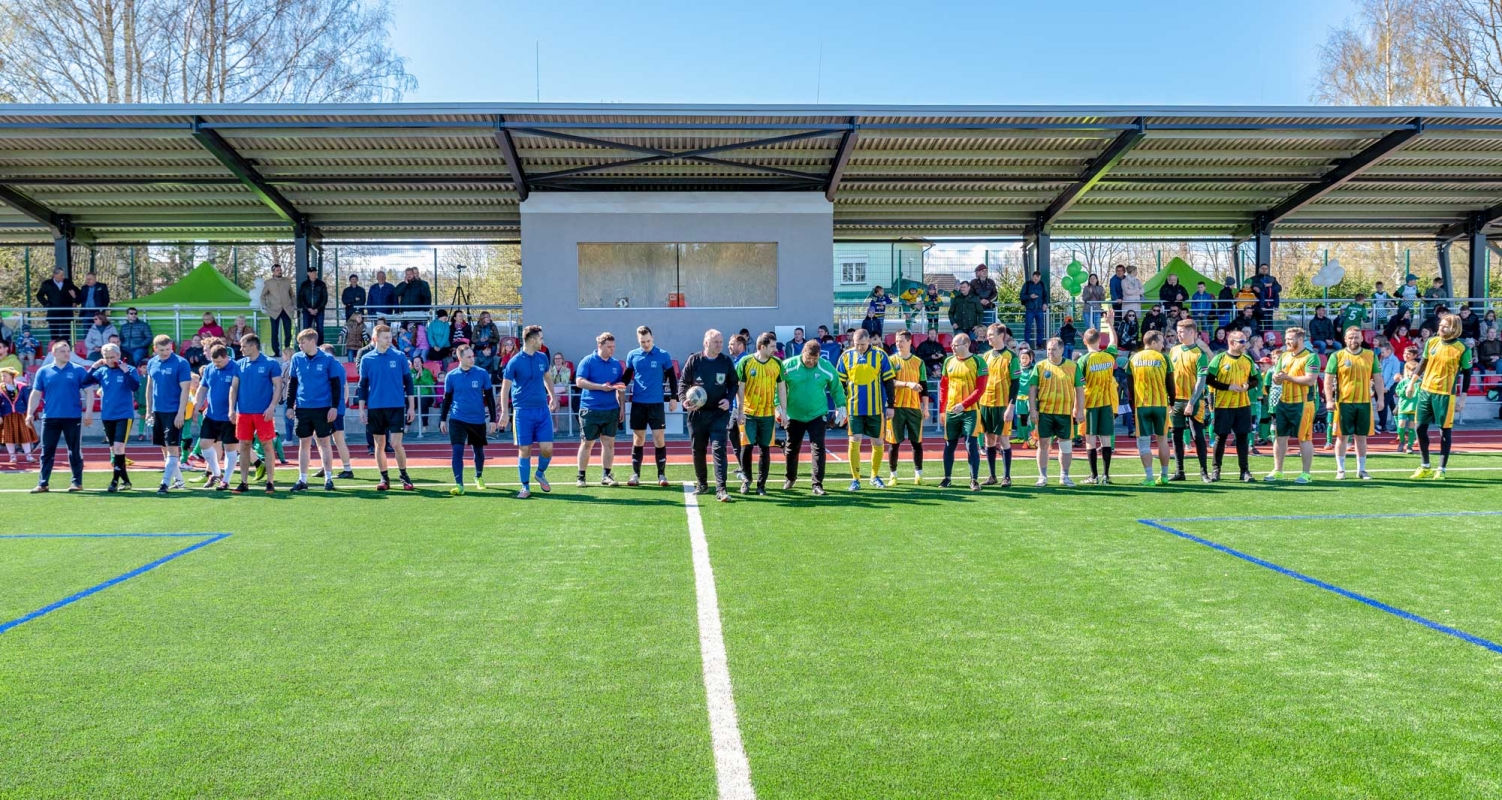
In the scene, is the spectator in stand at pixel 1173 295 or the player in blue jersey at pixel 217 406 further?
the spectator in stand at pixel 1173 295

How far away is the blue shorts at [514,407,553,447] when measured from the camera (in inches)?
464

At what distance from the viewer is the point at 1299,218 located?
25.2m

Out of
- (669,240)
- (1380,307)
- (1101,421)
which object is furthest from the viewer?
(1380,307)

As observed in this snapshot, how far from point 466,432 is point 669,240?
10.9 m

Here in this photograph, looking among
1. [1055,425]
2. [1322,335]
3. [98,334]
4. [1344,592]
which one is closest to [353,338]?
[98,334]

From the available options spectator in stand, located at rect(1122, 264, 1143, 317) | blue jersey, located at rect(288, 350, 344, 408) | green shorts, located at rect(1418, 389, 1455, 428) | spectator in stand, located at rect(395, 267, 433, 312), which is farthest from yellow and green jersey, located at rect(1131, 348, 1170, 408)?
spectator in stand, located at rect(395, 267, 433, 312)

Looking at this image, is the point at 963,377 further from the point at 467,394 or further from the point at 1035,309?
the point at 1035,309

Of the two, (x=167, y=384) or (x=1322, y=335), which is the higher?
(x=1322, y=335)

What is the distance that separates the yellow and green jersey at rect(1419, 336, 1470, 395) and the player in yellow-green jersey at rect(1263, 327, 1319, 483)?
1.30 meters

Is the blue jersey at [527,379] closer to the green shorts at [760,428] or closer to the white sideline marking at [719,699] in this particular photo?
the green shorts at [760,428]

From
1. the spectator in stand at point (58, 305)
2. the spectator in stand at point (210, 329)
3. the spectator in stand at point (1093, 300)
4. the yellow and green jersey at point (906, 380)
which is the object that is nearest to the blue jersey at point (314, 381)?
the yellow and green jersey at point (906, 380)

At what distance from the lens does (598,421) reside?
1212 centimetres

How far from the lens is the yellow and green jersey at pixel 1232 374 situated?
11.9 metres

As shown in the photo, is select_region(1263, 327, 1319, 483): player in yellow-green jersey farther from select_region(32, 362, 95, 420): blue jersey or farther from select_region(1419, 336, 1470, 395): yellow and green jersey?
select_region(32, 362, 95, 420): blue jersey
